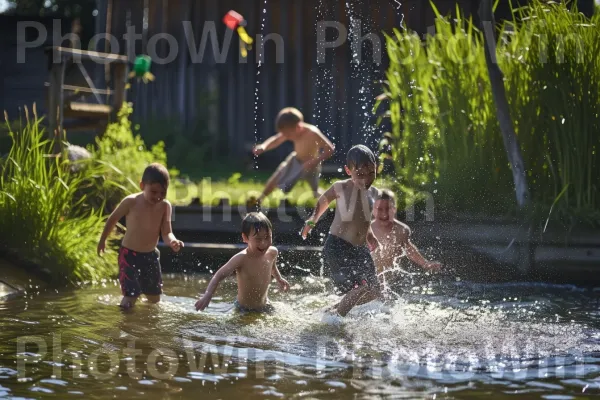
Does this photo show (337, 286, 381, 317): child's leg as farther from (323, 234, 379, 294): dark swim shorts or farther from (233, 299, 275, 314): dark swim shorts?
(233, 299, 275, 314): dark swim shorts

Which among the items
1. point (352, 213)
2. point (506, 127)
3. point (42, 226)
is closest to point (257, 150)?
point (506, 127)

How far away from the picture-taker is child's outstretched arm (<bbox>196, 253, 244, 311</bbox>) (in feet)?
20.0

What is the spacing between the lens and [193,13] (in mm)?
16031

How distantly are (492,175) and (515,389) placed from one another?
187 inches

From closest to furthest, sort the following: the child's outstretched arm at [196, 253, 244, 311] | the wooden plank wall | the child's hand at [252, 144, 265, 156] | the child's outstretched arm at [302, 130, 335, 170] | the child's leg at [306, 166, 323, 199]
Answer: the child's outstretched arm at [196, 253, 244, 311]
the child's hand at [252, 144, 265, 156]
the child's outstretched arm at [302, 130, 335, 170]
the child's leg at [306, 166, 323, 199]
the wooden plank wall

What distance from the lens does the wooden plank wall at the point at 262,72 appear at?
598 inches

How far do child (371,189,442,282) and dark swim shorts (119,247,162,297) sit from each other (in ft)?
5.55

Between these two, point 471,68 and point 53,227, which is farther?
point 471,68

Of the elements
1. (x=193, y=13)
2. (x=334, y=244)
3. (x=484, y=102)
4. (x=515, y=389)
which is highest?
(x=193, y=13)

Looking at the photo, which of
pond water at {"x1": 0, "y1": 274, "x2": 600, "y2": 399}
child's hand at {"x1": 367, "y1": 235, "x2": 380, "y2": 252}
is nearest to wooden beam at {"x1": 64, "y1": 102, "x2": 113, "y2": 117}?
pond water at {"x1": 0, "y1": 274, "x2": 600, "y2": 399}

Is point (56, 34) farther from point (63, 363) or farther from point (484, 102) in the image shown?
point (63, 363)

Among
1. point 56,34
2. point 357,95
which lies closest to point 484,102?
point 357,95

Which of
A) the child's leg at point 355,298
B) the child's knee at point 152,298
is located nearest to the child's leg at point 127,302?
the child's knee at point 152,298

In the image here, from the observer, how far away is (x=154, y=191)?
698 cm
